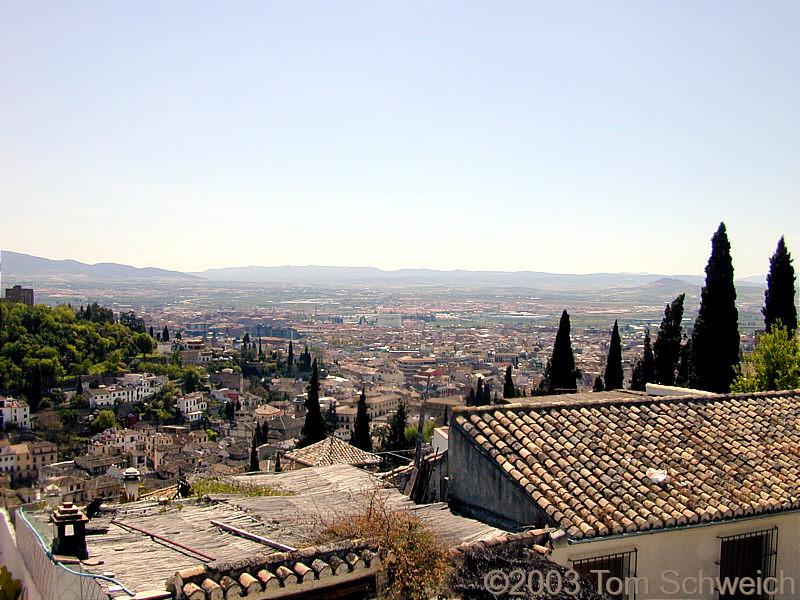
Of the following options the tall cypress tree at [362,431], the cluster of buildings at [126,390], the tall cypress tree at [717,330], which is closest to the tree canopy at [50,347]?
the cluster of buildings at [126,390]

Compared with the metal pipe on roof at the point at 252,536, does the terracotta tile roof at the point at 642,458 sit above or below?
above

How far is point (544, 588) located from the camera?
14.1ft

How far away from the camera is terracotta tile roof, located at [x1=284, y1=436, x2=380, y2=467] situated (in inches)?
604

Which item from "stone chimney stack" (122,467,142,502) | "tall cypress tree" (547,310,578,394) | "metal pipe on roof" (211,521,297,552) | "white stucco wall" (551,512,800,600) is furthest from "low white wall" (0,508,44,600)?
"tall cypress tree" (547,310,578,394)

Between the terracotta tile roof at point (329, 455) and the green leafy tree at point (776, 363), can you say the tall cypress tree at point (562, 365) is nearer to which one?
the terracotta tile roof at point (329, 455)

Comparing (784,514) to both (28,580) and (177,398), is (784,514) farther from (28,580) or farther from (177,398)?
(177,398)

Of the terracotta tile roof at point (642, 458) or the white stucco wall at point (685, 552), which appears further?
the terracotta tile roof at point (642, 458)

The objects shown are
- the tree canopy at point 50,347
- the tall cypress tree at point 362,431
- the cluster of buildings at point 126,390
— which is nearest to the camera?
the tall cypress tree at point 362,431

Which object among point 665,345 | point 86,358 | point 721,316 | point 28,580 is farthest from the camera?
point 86,358

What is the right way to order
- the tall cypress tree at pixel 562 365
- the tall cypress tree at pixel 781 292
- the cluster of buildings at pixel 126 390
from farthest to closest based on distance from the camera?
1. the cluster of buildings at pixel 126 390
2. the tall cypress tree at pixel 562 365
3. the tall cypress tree at pixel 781 292

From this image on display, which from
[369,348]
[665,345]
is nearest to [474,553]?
[665,345]

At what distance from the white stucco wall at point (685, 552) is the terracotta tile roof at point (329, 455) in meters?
9.70

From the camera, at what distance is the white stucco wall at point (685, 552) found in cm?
541

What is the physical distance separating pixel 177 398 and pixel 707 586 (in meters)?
83.2
